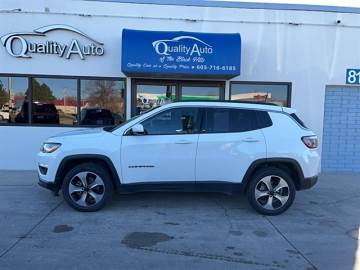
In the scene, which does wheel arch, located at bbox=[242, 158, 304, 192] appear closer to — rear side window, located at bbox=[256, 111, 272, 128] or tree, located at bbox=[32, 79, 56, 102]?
rear side window, located at bbox=[256, 111, 272, 128]

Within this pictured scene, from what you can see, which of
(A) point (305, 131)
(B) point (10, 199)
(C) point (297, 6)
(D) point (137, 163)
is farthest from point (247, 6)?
(B) point (10, 199)

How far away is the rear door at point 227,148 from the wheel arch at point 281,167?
0.08 metres

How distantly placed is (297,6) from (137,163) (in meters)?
6.68

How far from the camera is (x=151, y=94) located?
1070 centimetres

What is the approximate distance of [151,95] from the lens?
10.7 meters

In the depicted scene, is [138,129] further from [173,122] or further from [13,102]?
[13,102]

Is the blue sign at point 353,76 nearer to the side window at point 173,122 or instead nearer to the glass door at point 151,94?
the glass door at point 151,94

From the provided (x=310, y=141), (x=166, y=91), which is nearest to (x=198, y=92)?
(x=166, y=91)

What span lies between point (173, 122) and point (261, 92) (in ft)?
15.6

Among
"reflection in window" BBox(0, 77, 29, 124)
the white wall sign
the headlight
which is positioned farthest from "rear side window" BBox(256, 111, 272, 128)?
"reflection in window" BBox(0, 77, 29, 124)

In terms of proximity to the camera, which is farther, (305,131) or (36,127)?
(36,127)

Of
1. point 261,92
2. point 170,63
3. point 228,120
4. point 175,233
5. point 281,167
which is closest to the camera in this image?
point 175,233

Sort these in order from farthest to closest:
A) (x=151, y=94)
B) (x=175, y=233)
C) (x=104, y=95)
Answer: (x=151, y=94), (x=104, y=95), (x=175, y=233)

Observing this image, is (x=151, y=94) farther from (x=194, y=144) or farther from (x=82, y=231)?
(x=82, y=231)
